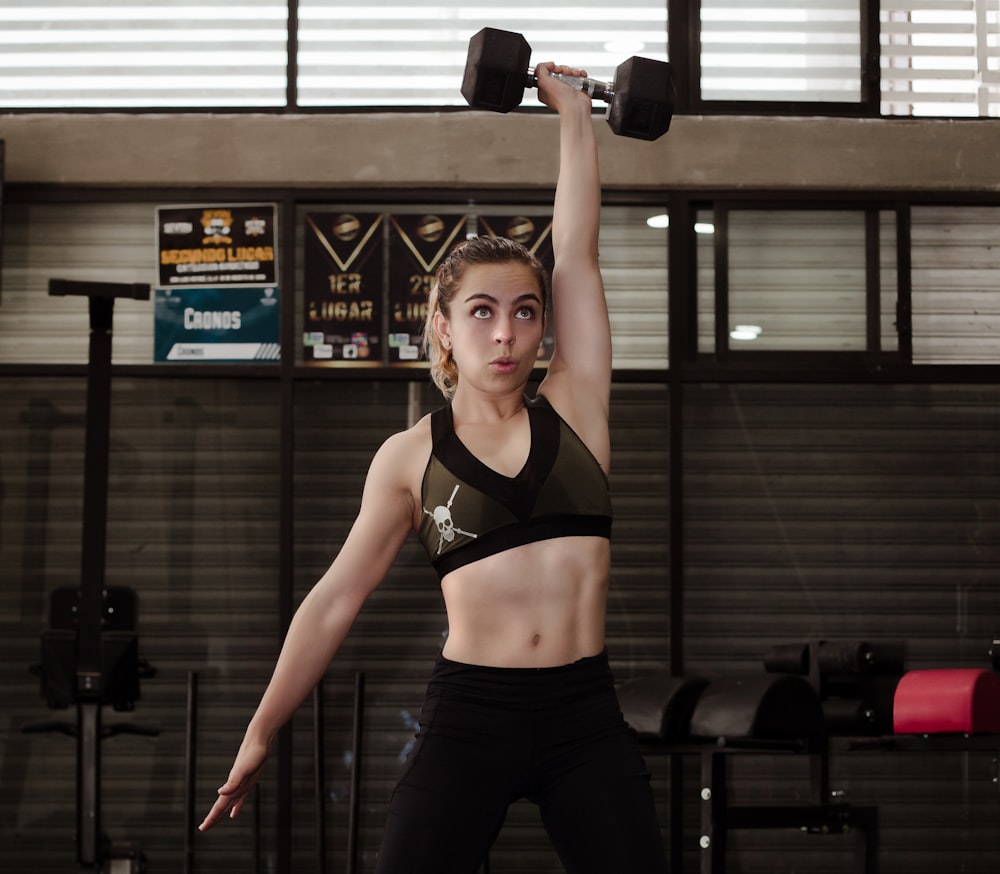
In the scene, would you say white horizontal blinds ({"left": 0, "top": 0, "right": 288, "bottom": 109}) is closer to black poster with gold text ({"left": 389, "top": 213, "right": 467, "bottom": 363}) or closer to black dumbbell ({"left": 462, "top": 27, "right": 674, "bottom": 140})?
black poster with gold text ({"left": 389, "top": 213, "right": 467, "bottom": 363})

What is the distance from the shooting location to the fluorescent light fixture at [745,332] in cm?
638

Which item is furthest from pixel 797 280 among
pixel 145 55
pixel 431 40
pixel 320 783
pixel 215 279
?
pixel 145 55

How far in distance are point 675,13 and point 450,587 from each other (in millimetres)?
4427

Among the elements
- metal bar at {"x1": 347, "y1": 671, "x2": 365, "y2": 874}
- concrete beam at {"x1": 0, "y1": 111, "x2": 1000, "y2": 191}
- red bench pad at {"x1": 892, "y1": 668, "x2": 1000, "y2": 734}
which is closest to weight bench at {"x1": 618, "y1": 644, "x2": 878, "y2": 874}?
red bench pad at {"x1": 892, "y1": 668, "x2": 1000, "y2": 734}

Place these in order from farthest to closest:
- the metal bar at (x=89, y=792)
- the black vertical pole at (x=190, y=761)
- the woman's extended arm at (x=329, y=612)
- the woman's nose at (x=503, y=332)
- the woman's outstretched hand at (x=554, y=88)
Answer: the black vertical pole at (x=190, y=761), the metal bar at (x=89, y=792), the woman's outstretched hand at (x=554, y=88), the woman's nose at (x=503, y=332), the woman's extended arm at (x=329, y=612)

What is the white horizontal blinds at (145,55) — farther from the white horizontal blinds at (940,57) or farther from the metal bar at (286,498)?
the white horizontal blinds at (940,57)

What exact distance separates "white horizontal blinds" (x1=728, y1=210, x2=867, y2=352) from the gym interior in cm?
1

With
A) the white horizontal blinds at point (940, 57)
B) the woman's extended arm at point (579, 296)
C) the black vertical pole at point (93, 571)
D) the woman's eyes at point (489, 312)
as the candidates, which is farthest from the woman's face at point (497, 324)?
the white horizontal blinds at point (940, 57)

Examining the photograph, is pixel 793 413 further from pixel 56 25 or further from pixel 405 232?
pixel 56 25

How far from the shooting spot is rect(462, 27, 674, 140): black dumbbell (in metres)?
3.19

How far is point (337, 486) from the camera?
631 centimetres

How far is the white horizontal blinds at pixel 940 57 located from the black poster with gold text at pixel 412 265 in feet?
6.83

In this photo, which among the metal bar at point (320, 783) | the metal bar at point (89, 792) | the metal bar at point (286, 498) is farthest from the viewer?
the metal bar at point (286, 498)

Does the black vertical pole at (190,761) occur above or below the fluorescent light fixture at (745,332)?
below
